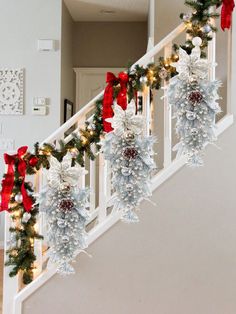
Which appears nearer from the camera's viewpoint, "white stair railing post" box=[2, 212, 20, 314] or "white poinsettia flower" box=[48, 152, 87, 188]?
"white poinsettia flower" box=[48, 152, 87, 188]

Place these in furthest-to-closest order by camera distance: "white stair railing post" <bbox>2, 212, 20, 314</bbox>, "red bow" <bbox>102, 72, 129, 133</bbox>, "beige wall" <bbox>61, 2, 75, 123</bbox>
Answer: "beige wall" <bbox>61, 2, 75, 123</bbox>, "white stair railing post" <bbox>2, 212, 20, 314</bbox>, "red bow" <bbox>102, 72, 129, 133</bbox>

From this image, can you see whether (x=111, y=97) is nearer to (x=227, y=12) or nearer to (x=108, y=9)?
(x=227, y=12)

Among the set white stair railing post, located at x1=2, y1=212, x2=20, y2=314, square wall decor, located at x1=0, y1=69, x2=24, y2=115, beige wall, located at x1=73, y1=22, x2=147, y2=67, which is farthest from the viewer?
beige wall, located at x1=73, y1=22, x2=147, y2=67

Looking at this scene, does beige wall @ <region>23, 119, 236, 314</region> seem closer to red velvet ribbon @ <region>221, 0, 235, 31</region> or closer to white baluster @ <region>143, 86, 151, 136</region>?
white baluster @ <region>143, 86, 151, 136</region>

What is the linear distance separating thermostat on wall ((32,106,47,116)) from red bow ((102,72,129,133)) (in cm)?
277

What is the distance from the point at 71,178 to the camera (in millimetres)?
2648

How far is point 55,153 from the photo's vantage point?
9.42ft

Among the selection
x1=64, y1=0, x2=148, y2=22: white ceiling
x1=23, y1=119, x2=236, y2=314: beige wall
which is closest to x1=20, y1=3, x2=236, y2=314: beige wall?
x1=23, y1=119, x2=236, y2=314: beige wall

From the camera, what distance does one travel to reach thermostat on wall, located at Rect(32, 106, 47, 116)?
548cm

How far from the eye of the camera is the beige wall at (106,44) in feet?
21.5

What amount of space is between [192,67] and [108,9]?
372 cm

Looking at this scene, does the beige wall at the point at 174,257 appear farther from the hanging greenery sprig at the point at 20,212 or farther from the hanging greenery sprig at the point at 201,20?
the hanging greenery sprig at the point at 201,20

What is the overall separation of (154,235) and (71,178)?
2.23 feet

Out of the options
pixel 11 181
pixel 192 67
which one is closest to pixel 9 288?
pixel 11 181
